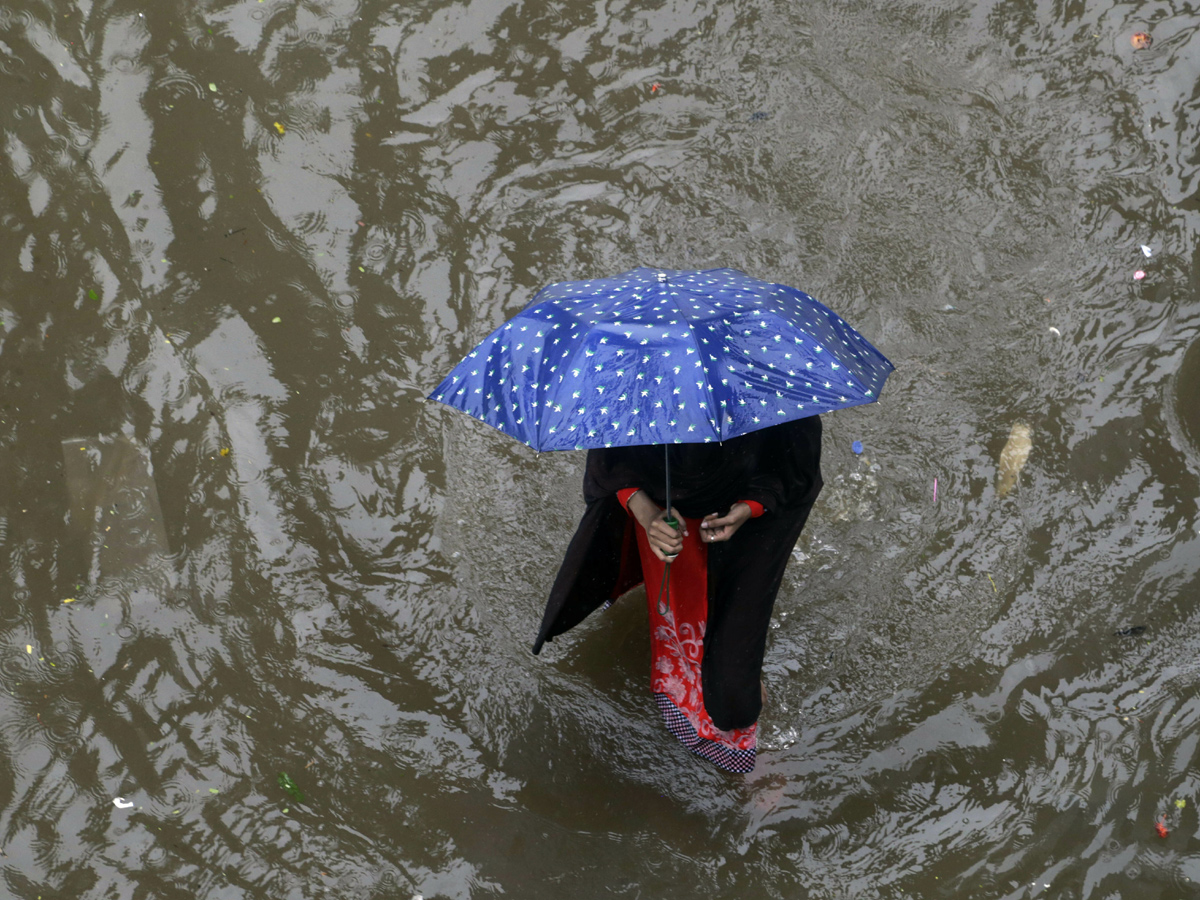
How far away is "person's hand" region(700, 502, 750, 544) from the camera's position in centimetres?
301

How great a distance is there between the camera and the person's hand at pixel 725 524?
301 centimetres

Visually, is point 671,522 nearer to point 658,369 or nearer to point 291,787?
point 658,369

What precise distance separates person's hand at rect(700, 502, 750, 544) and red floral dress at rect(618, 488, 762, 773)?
23 cm

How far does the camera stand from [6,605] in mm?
4012

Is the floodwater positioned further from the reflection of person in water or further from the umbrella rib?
the umbrella rib

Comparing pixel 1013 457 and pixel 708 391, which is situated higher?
pixel 708 391

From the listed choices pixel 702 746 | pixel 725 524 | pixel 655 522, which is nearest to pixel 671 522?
pixel 655 522

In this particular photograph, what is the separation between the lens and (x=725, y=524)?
3.01m

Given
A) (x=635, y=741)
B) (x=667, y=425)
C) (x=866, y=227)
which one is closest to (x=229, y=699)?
(x=635, y=741)

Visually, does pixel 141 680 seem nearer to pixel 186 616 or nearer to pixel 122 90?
pixel 186 616

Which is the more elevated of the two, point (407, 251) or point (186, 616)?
point (407, 251)

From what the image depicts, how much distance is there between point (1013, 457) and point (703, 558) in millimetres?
2035

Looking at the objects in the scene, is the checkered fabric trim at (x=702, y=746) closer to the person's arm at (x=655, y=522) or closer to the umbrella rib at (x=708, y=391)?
the person's arm at (x=655, y=522)

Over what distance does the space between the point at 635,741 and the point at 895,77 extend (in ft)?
13.5
